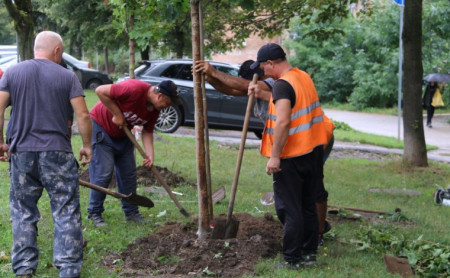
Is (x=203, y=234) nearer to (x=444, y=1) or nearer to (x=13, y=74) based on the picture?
(x=13, y=74)

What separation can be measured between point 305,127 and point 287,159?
1.01 ft

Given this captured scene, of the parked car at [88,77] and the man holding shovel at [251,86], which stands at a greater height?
the man holding shovel at [251,86]

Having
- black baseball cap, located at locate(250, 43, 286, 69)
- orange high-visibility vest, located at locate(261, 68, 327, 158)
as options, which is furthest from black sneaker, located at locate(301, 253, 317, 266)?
black baseball cap, located at locate(250, 43, 286, 69)

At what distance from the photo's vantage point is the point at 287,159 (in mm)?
5301

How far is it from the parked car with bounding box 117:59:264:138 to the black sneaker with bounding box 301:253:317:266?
31.6 ft

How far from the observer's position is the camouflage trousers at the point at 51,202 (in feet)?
15.7

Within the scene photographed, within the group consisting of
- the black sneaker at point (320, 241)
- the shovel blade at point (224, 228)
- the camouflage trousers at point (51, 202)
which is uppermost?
the camouflage trousers at point (51, 202)

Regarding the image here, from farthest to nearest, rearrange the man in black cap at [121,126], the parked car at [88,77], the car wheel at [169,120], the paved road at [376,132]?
the parked car at [88,77] < the paved road at [376,132] < the car wheel at [169,120] < the man in black cap at [121,126]

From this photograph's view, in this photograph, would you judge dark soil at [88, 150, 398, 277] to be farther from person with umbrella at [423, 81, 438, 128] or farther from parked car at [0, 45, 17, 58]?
parked car at [0, 45, 17, 58]

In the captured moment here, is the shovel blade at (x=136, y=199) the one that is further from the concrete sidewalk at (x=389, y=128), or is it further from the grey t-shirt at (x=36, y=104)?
the concrete sidewalk at (x=389, y=128)

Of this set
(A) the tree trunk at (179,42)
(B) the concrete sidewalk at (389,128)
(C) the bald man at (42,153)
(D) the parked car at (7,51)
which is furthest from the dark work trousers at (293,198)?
(D) the parked car at (7,51)

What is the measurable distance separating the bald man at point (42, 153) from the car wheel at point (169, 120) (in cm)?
1006

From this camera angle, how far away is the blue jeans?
255 inches

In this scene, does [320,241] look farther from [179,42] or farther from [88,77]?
[88,77]
